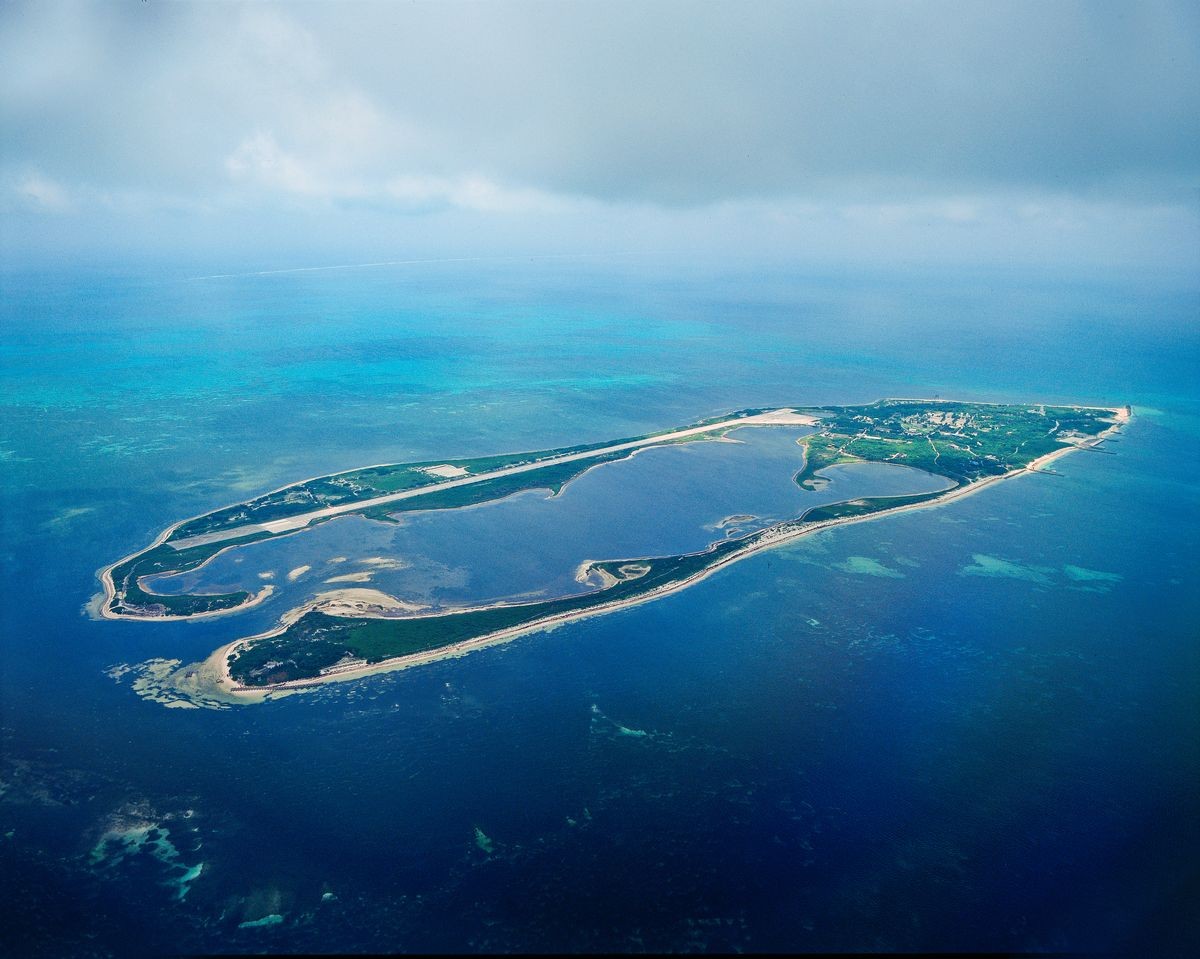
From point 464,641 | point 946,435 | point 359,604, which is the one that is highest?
point 946,435

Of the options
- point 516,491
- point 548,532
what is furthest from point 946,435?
point 548,532

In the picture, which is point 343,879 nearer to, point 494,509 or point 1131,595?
point 494,509

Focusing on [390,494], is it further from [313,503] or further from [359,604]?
[359,604]

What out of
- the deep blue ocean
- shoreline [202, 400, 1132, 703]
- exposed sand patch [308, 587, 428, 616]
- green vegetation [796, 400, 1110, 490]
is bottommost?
the deep blue ocean

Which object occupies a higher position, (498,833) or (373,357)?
(373,357)

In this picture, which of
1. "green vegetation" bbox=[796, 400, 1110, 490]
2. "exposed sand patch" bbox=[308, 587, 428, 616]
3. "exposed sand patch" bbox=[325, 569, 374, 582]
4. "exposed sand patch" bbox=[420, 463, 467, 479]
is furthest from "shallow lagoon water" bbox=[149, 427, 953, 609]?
"exposed sand patch" bbox=[420, 463, 467, 479]

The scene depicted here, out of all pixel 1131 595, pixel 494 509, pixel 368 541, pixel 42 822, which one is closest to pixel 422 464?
pixel 494 509

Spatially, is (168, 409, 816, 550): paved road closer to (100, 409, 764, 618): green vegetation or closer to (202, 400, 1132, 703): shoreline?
(100, 409, 764, 618): green vegetation
